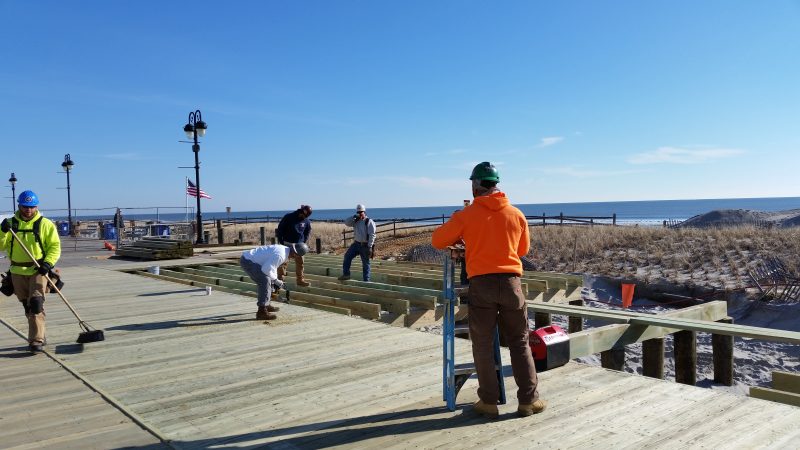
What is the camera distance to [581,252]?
20.6 metres

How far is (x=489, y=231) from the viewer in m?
3.51

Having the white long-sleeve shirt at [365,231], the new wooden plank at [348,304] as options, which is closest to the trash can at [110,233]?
the white long-sleeve shirt at [365,231]

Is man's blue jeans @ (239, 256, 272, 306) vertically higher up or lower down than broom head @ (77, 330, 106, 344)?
higher up

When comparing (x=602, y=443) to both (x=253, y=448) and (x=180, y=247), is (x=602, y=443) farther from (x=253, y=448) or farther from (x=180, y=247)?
(x=180, y=247)

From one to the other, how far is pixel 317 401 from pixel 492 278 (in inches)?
59.9

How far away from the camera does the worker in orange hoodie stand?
11.5 ft

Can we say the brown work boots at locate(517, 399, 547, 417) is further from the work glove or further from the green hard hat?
the work glove

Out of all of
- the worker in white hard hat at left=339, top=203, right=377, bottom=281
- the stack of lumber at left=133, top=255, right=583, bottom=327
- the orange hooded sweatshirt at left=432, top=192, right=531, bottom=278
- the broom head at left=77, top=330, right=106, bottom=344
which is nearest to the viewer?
the orange hooded sweatshirt at left=432, top=192, right=531, bottom=278

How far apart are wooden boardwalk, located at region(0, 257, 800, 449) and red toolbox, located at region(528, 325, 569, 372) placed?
173 millimetres

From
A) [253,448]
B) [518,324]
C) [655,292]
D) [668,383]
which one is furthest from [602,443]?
[655,292]

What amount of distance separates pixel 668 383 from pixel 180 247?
1368cm

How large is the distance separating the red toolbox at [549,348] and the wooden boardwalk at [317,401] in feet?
0.57

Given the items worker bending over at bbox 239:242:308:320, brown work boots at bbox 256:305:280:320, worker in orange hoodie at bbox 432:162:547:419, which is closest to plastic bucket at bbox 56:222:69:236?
brown work boots at bbox 256:305:280:320

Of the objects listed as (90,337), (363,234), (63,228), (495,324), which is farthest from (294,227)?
(63,228)
